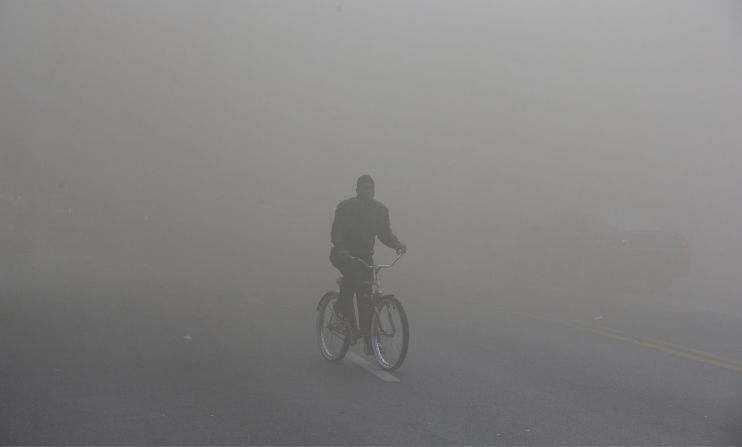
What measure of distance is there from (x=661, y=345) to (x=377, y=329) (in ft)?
12.0

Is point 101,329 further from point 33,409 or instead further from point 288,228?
point 288,228

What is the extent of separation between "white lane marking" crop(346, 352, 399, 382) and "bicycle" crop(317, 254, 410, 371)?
0.07 m

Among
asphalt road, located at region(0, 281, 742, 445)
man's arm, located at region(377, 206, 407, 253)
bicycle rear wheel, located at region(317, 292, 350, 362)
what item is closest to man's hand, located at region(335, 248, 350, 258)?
man's arm, located at region(377, 206, 407, 253)

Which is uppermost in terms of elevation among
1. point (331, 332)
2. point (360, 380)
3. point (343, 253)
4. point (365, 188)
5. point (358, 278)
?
point (365, 188)

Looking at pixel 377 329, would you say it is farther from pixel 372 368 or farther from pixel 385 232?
pixel 385 232

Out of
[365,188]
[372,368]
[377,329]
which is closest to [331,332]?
[372,368]

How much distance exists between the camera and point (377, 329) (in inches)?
321

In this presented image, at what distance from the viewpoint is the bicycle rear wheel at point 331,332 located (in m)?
8.46

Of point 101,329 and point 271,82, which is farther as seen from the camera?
point 271,82

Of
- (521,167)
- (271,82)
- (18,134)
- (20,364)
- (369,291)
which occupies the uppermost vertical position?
(271,82)

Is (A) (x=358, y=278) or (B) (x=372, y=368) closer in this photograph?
(A) (x=358, y=278)

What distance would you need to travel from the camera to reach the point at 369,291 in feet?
26.6

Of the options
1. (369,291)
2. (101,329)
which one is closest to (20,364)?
(101,329)

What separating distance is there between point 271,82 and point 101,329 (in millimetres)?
41356
